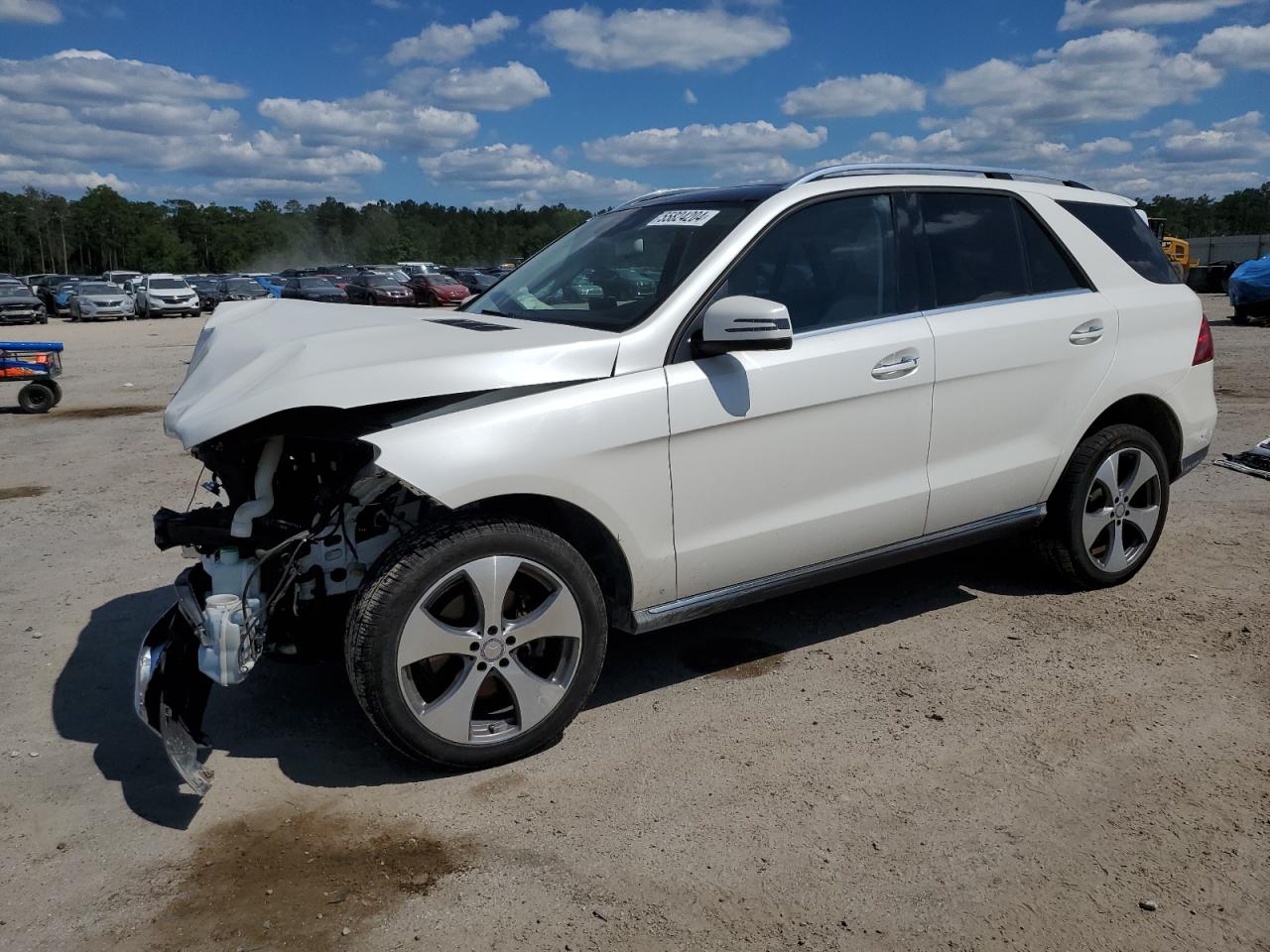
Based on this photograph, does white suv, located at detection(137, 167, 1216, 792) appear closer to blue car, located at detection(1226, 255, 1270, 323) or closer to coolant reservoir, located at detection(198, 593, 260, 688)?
coolant reservoir, located at detection(198, 593, 260, 688)

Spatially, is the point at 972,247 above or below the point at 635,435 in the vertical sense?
above

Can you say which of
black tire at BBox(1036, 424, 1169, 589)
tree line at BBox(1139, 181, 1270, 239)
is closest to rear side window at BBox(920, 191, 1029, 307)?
black tire at BBox(1036, 424, 1169, 589)

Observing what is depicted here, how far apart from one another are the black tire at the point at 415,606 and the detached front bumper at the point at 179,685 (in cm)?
55

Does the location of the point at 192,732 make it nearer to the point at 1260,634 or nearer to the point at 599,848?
the point at 599,848

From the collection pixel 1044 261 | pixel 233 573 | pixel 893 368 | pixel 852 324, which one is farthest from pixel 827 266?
pixel 233 573

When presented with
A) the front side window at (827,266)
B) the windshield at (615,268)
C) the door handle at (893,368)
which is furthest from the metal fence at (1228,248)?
the windshield at (615,268)

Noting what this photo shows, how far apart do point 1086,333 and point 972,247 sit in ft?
2.25

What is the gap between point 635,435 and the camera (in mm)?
3428

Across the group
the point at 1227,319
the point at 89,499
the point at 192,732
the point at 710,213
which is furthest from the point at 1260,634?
the point at 1227,319

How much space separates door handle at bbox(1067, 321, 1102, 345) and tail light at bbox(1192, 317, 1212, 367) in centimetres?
73

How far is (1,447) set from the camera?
9688mm

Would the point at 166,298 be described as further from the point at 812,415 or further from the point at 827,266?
the point at 812,415

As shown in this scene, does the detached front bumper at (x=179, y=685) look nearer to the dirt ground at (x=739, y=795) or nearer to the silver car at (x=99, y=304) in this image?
the dirt ground at (x=739, y=795)

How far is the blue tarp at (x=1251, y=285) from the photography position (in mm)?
20484
